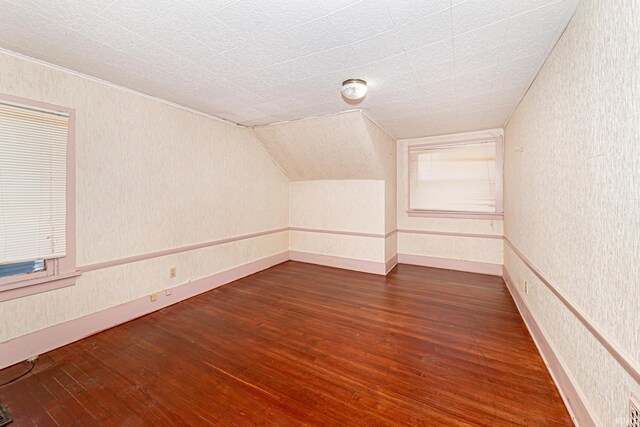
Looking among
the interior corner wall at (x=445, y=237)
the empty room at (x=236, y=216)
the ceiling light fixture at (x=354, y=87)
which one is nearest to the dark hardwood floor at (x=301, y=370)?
the empty room at (x=236, y=216)

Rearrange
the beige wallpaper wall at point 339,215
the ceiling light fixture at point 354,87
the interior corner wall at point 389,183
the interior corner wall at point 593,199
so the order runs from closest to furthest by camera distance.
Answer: the interior corner wall at point 593,199 → the ceiling light fixture at point 354,87 → the interior corner wall at point 389,183 → the beige wallpaper wall at point 339,215

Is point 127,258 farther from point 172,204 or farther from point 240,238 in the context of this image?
point 240,238

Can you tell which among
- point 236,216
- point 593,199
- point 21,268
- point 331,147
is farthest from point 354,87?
point 21,268

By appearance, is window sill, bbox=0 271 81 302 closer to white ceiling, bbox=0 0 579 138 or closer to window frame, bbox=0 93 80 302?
window frame, bbox=0 93 80 302

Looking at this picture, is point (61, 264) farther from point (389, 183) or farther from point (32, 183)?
point (389, 183)

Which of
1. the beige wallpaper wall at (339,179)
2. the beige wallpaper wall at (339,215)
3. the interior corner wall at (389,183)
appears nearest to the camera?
the beige wallpaper wall at (339,179)

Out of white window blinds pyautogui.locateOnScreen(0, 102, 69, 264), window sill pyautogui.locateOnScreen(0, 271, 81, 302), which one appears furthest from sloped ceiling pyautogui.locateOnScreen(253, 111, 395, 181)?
window sill pyautogui.locateOnScreen(0, 271, 81, 302)

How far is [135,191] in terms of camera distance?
288 cm

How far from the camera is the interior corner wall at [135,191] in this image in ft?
7.52

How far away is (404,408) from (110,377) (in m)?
2.14

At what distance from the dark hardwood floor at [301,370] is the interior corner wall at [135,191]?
40 cm

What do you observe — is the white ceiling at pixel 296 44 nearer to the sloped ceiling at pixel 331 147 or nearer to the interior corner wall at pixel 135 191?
the interior corner wall at pixel 135 191

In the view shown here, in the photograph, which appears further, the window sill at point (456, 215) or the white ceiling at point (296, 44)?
the window sill at point (456, 215)

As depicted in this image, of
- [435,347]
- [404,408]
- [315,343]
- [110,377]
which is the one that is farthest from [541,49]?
[110,377]
